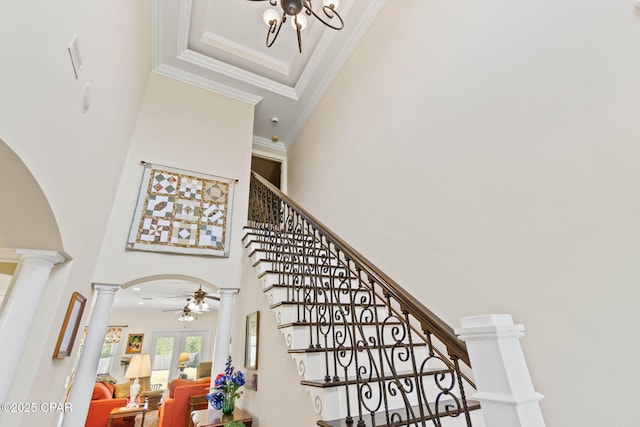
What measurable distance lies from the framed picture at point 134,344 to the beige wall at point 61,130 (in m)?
9.01

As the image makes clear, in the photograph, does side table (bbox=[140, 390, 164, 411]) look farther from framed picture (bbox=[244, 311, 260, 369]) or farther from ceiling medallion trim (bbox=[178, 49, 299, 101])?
ceiling medallion trim (bbox=[178, 49, 299, 101])

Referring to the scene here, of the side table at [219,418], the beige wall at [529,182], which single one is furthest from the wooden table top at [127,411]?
the beige wall at [529,182]

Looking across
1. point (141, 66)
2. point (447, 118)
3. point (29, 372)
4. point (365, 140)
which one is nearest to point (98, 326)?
point (29, 372)

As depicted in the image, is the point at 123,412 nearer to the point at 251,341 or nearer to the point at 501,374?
the point at 251,341

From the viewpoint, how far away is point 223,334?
359 centimetres

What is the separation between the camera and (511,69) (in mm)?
2248

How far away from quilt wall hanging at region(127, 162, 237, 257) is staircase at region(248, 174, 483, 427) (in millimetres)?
1140

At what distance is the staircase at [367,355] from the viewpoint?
132 centimetres

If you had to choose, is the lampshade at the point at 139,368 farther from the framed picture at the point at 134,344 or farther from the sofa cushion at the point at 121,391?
the framed picture at the point at 134,344

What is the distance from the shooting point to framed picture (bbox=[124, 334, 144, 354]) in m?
10.3

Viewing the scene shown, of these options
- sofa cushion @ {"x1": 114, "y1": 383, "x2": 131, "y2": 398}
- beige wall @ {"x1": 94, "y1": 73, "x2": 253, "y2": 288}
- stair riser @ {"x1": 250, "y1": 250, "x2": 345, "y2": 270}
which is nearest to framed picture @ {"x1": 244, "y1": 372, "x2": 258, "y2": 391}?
stair riser @ {"x1": 250, "y1": 250, "x2": 345, "y2": 270}

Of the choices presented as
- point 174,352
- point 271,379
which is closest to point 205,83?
point 271,379

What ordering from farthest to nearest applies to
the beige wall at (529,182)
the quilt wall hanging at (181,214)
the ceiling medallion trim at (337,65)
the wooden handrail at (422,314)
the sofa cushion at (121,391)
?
the sofa cushion at (121,391), the ceiling medallion trim at (337,65), the quilt wall hanging at (181,214), the beige wall at (529,182), the wooden handrail at (422,314)

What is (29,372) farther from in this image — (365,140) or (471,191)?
(365,140)
